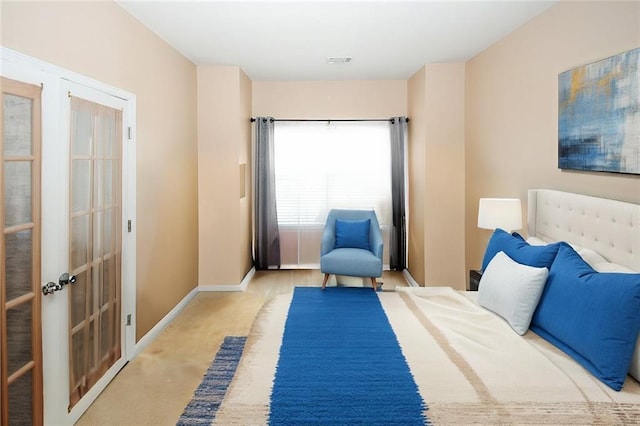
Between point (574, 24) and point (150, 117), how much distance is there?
3.32 metres

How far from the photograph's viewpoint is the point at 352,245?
19.0ft

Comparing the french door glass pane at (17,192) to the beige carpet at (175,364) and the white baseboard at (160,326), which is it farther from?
the white baseboard at (160,326)

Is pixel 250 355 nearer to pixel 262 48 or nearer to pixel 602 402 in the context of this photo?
pixel 602 402

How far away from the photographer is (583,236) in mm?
2957

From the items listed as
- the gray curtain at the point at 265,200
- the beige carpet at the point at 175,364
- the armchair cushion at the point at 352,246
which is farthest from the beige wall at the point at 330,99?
the beige carpet at the point at 175,364

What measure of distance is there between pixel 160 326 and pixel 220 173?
2047 millimetres

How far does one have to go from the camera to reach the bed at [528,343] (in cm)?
180

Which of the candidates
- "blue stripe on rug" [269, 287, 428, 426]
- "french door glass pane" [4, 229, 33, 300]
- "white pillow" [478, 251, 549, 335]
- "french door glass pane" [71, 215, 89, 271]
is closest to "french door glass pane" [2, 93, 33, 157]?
"french door glass pane" [4, 229, 33, 300]

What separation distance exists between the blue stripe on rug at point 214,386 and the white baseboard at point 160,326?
2.11 feet

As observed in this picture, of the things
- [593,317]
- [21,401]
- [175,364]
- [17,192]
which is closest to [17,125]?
[17,192]

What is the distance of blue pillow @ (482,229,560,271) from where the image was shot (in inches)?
104

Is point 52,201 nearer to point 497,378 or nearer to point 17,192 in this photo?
point 17,192

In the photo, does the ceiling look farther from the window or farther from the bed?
the bed

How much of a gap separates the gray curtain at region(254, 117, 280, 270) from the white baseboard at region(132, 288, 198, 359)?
1472 mm
